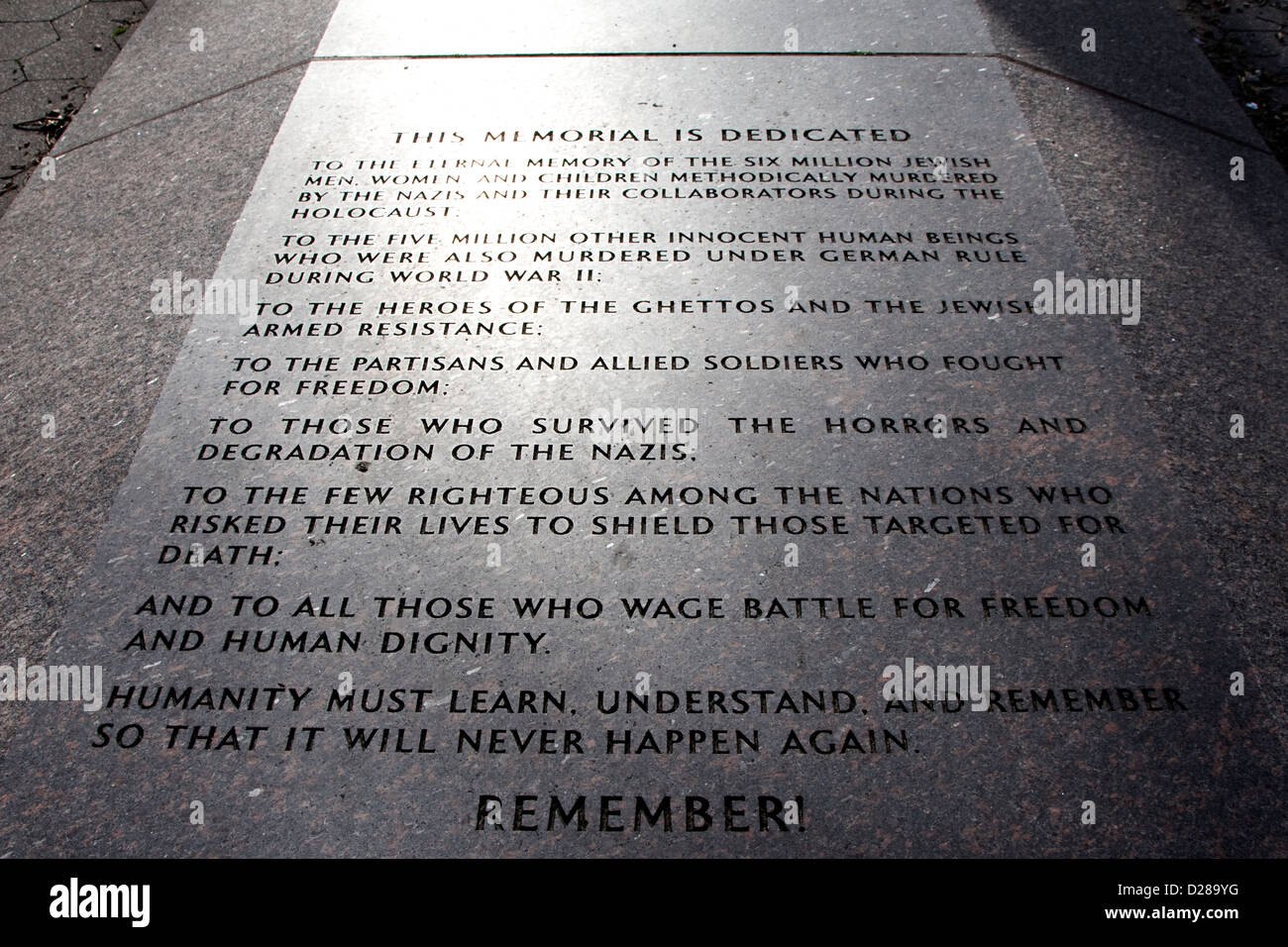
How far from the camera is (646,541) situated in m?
2.43

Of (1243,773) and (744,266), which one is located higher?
(744,266)

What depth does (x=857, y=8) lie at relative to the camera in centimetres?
452

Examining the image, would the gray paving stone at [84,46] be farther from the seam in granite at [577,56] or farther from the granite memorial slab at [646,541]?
the granite memorial slab at [646,541]

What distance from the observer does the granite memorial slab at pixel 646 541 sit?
2.00m

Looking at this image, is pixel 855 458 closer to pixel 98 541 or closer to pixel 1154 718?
pixel 1154 718

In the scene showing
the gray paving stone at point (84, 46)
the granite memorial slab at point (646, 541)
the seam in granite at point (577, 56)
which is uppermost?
the seam in granite at point (577, 56)

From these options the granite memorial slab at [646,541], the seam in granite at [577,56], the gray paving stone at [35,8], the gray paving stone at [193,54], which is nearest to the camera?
the granite memorial slab at [646,541]

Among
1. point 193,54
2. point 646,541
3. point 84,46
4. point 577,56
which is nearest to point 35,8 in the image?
point 84,46

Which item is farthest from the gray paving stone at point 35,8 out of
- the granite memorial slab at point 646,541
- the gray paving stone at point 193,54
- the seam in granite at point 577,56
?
the granite memorial slab at point 646,541

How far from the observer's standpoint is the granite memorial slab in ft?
6.57

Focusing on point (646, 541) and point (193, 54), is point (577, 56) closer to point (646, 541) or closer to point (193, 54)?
point (193, 54)

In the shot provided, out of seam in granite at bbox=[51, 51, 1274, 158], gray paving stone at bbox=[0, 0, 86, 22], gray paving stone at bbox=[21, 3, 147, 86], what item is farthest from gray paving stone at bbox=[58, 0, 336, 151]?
gray paving stone at bbox=[0, 0, 86, 22]

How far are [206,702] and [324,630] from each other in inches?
12.6


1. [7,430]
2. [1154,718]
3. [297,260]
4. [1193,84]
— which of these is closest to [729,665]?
[1154,718]
